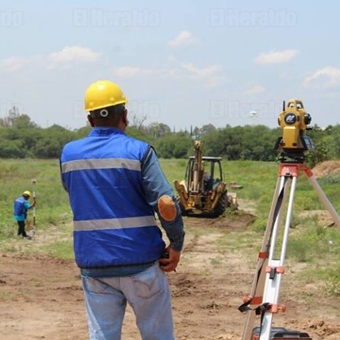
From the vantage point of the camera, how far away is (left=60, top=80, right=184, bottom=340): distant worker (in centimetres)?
347

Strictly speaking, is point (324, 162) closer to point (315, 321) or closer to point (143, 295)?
point (315, 321)

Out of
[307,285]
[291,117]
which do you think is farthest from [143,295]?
[307,285]

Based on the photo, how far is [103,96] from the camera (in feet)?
11.8

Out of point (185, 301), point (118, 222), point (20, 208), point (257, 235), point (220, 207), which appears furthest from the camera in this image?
point (220, 207)

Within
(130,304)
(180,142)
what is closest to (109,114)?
(130,304)

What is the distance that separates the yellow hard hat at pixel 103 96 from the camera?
3596mm

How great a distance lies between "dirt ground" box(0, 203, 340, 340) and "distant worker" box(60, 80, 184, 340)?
2737 mm

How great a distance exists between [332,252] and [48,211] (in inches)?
414

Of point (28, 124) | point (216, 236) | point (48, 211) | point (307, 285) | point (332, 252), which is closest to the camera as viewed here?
point (307, 285)

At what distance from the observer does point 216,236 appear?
49.9 feet

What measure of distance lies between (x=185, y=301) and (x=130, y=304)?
4.58 m

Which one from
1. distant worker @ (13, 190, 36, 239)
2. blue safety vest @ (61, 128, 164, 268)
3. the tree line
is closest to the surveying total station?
blue safety vest @ (61, 128, 164, 268)

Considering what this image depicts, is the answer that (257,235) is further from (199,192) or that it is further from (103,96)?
(103,96)

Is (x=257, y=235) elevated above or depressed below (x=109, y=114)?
below
